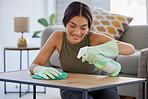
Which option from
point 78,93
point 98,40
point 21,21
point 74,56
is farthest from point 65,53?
point 21,21

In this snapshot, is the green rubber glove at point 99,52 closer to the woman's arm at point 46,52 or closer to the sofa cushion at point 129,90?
the woman's arm at point 46,52

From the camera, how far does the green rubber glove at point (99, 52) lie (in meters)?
1.34

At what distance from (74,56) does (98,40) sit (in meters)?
0.18

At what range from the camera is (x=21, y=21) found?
325 cm

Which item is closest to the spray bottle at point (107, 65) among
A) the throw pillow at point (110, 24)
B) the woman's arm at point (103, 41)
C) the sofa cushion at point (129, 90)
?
the woman's arm at point (103, 41)

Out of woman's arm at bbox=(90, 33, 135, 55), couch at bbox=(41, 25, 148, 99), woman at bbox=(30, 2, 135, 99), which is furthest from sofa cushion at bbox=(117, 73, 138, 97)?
woman's arm at bbox=(90, 33, 135, 55)

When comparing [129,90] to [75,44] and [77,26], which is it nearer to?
[75,44]

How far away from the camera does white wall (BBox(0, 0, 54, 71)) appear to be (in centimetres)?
400

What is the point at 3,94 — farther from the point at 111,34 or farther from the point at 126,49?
the point at 126,49

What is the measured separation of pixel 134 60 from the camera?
236cm

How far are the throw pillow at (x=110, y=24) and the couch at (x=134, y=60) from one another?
102 millimetres

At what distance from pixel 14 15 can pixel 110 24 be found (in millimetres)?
1712

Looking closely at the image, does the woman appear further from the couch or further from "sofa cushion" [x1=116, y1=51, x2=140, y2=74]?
"sofa cushion" [x1=116, y1=51, x2=140, y2=74]

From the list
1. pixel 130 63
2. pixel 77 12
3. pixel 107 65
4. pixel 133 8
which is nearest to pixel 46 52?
pixel 77 12
